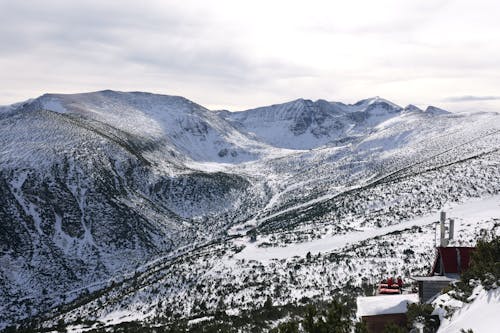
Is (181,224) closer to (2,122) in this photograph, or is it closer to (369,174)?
(369,174)

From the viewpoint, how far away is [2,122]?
178000 mm

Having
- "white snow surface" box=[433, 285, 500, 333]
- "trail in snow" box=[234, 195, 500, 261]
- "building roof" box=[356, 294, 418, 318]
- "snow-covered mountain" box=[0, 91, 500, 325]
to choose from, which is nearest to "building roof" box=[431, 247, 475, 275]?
"building roof" box=[356, 294, 418, 318]

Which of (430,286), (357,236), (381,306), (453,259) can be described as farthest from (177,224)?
(381,306)

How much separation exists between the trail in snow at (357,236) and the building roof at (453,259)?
51151 mm

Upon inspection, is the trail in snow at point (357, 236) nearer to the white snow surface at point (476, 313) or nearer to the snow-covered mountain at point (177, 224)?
the snow-covered mountain at point (177, 224)

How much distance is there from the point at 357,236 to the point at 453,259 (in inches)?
2218

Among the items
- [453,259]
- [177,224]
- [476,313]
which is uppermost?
[476,313]

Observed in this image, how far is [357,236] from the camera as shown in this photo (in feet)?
262

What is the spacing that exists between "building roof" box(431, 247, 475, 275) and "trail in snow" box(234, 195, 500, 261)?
168ft

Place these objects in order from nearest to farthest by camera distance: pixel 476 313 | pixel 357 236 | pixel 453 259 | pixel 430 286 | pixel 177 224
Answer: pixel 476 313
pixel 430 286
pixel 453 259
pixel 357 236
pixel 177 224

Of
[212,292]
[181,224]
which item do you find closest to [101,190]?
[181,224]

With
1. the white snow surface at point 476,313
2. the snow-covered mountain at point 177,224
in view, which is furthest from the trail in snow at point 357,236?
the white snow surface at point 476,313

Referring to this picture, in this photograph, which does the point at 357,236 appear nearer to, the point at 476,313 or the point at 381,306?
the point at 381,306

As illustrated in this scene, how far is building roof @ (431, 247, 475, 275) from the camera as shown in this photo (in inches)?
944
